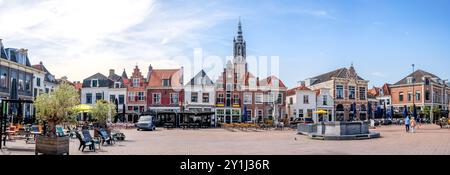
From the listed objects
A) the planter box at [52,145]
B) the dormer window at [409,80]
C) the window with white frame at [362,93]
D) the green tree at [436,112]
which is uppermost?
the dormer window at [409,80]

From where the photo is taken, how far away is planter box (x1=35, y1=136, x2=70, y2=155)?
44.3ft

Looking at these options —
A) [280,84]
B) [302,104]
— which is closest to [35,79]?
[280,84]

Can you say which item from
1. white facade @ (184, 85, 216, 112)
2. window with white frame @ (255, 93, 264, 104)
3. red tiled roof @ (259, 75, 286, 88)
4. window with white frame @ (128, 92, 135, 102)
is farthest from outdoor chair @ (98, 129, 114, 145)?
red tiled roof @ (259, 75, 286, 88)

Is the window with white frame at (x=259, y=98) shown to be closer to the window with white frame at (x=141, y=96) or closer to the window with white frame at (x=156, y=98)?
the window with white frame at (x=156, y=98)

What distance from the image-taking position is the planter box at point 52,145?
13.5 m

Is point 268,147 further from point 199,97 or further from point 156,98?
point 156,98

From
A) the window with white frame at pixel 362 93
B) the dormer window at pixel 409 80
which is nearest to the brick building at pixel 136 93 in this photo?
the window with white frame at pixel 362 93

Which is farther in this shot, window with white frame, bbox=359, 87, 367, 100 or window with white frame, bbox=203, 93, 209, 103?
window with white frame, bbox=359, 87, 367, 100

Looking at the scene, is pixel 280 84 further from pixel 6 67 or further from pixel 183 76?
pixel 6 67

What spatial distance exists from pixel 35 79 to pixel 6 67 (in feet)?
24.1

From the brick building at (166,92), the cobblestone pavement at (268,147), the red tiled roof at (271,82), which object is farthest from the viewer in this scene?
the red tiled roof at (271,82)

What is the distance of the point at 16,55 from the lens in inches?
1898

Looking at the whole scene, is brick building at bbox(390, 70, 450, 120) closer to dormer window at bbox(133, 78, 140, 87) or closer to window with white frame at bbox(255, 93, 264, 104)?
window with white frame at bbox(255, 93, 264, 104)

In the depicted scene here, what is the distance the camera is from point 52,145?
13531 millimetres
